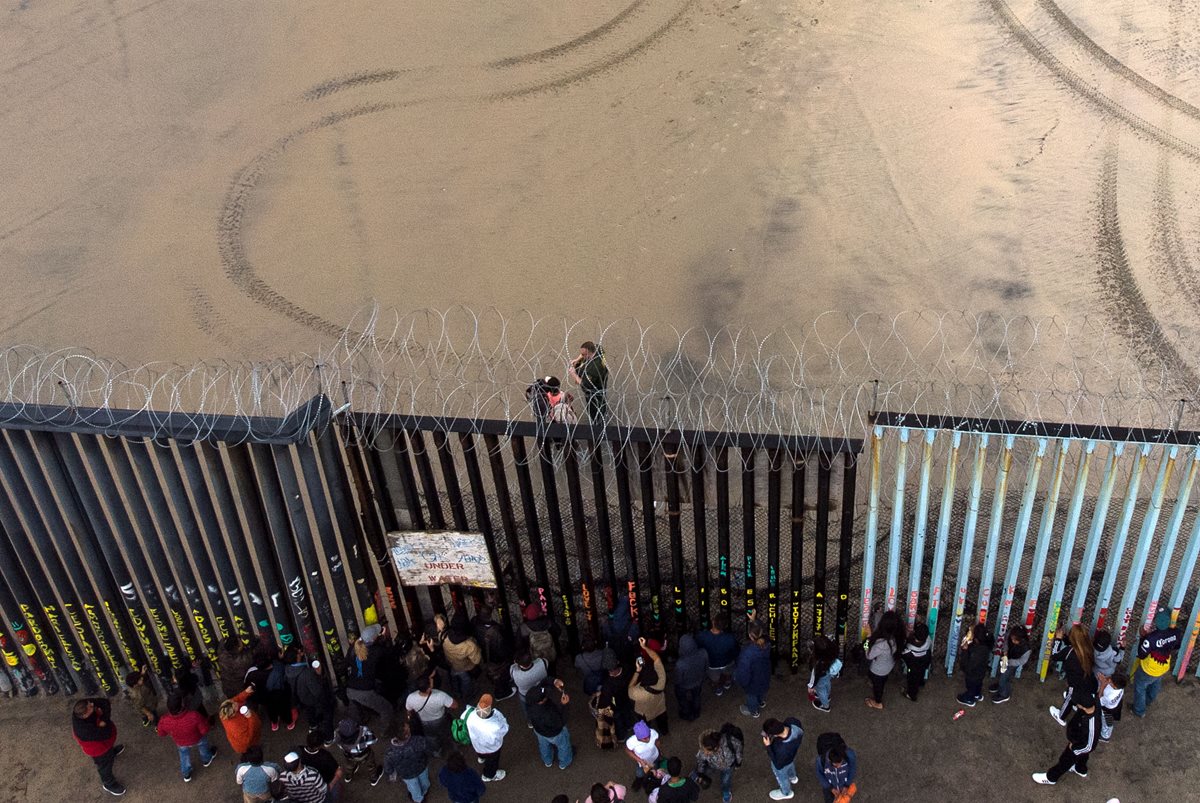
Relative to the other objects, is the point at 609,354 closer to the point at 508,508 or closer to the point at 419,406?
the point at 419,406

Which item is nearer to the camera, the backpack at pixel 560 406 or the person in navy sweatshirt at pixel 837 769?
the person in navy sweatshirt at pixel 837 769

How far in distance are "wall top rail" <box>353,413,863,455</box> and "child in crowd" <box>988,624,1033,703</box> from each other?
5.78ft

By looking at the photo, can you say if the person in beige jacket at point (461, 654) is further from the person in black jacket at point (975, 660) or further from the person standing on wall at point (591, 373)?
the person in black jacket at point (975, 660)

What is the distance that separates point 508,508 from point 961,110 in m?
9.34

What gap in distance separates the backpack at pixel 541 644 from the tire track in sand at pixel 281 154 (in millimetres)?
5350

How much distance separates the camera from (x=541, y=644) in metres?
7.30

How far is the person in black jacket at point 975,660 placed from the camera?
674 cm

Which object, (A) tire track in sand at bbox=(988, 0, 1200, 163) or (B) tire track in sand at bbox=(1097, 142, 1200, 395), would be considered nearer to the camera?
(B) tire track in sand at bbox=(1097, 142, 1200, 395)

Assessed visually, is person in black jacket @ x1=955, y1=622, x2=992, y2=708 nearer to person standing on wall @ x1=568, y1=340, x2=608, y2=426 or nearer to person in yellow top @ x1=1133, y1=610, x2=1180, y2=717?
person in yellow top @ x1=1133, y1=610, x2=1180, y2=717

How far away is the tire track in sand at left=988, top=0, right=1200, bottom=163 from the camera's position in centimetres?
1226

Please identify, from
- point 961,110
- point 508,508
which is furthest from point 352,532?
point 961,110

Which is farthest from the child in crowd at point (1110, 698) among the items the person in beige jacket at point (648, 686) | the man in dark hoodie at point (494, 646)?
the man in dark hoodie at point (494, 646)

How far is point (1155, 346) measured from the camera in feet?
33.7

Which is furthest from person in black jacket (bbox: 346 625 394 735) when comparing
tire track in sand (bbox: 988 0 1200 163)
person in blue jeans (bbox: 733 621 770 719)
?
tire track in sand (bbox: 988 0 1200 163)
